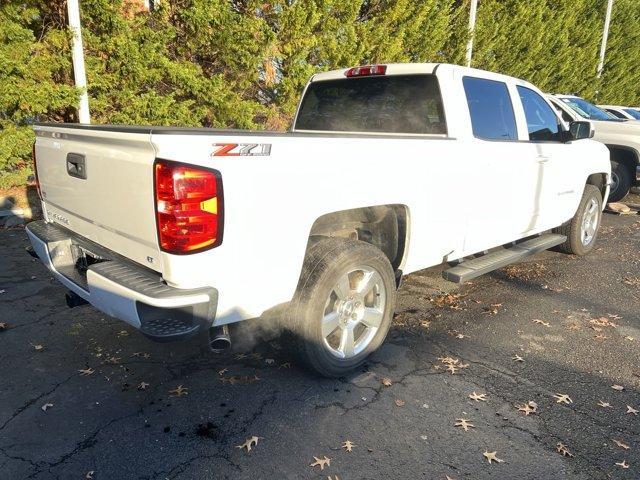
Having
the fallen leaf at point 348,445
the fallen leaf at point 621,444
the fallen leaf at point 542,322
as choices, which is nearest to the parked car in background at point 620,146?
the fallen leaf at point 542,322

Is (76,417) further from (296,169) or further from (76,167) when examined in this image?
(296,169)

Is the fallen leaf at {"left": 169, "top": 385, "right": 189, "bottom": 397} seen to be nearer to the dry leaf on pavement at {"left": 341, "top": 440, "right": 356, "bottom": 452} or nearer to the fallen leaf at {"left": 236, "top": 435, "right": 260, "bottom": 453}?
the fallen leaf at {"left": 236, "top": 435, "right": 260, "bottom": 453}

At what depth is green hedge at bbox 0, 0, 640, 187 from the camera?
6.75 meters

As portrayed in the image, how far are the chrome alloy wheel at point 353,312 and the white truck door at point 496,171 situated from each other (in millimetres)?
1111

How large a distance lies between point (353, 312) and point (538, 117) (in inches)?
125

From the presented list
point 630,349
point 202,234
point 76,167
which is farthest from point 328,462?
point 630,349

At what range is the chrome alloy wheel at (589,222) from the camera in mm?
6159

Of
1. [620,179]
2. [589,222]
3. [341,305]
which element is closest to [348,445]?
[341,305]

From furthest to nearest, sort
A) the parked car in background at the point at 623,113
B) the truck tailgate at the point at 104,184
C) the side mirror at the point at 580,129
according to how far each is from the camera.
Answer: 1. the parked car in background at the point at 623,113
2. the side mirror at the point at 580,129
3. the truck tailgate at the point at 104,184

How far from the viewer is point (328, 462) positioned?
8.29ft

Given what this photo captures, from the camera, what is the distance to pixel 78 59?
6.81 m

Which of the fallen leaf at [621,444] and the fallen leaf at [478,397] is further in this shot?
the fallen leaf at [478,397]

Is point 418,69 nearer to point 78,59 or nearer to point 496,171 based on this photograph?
point 496,171

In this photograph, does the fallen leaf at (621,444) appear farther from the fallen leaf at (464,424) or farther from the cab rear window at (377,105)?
the cab rear window at (377,105)
